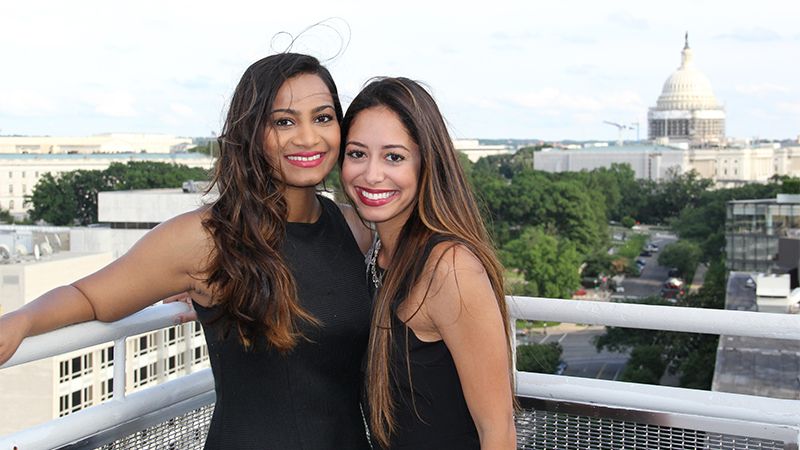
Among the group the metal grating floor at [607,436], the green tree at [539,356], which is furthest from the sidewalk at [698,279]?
the metal grating floor at [607,436]

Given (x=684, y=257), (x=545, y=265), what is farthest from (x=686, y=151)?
(x=545, y=265)

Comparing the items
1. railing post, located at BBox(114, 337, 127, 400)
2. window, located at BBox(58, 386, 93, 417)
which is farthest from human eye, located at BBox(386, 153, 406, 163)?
window, located at BBox(58, 386, 93, 417)

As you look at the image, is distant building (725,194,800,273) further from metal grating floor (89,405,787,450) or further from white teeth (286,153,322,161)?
white teeth (286,153,322,161)

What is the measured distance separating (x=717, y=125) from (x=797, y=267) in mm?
97579

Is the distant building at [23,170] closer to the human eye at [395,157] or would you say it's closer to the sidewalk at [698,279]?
the sidewalk at [698,279]

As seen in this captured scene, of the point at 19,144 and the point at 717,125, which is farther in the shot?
the point at 717,125

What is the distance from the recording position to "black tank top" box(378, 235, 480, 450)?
204cm

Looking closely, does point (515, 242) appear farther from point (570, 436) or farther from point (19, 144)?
point (19, 144)

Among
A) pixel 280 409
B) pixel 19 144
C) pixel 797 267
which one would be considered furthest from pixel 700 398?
pixel 19 144

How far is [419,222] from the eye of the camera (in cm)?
211

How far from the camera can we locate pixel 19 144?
99188 millimetres

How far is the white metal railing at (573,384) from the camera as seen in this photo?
2.13m

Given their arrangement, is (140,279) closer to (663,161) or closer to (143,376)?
(143,376)

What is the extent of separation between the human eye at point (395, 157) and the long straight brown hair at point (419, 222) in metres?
0.04
